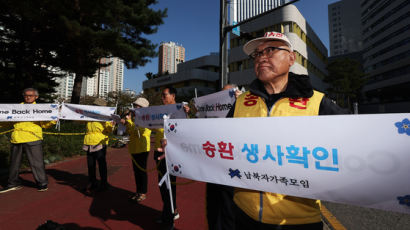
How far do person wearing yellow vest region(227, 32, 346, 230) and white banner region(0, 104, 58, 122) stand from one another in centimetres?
497

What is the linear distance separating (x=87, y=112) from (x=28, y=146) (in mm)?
1491

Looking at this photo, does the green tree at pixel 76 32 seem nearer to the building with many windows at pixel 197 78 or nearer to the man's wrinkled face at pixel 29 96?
the man's wrinkled face at pixel 29 96

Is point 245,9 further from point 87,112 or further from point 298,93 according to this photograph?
point 298,93

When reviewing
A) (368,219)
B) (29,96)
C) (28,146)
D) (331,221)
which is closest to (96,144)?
(28,146)

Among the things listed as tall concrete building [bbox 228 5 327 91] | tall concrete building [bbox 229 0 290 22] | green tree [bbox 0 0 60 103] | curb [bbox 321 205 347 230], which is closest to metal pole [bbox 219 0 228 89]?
tall concrete building [bbox 229 0 290 22]

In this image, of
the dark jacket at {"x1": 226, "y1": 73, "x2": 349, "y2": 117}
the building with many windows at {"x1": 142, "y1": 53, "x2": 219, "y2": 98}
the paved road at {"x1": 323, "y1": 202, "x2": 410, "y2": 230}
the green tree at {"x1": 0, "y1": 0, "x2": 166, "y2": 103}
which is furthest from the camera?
the building with many windows at {"x1": 142, "y1": 53, "x2": 219, "y2": 98}

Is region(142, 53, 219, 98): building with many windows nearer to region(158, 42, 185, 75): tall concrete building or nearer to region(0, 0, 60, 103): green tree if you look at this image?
region(0, 0, 60, 103): green tree

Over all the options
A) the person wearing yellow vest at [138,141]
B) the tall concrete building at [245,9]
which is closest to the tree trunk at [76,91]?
the tall concrete building at [245,9]

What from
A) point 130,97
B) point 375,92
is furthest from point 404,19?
point 130,97

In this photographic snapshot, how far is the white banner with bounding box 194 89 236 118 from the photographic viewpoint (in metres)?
3.22

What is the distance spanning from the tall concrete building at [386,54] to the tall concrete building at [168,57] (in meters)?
81.6

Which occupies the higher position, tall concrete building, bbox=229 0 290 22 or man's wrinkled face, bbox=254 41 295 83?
tall concrete building, bbox=229 0 290 22

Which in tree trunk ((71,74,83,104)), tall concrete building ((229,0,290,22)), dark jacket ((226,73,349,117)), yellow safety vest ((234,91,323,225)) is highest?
tall concrete building ((229,0,290,22))

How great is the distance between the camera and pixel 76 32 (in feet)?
42.4
